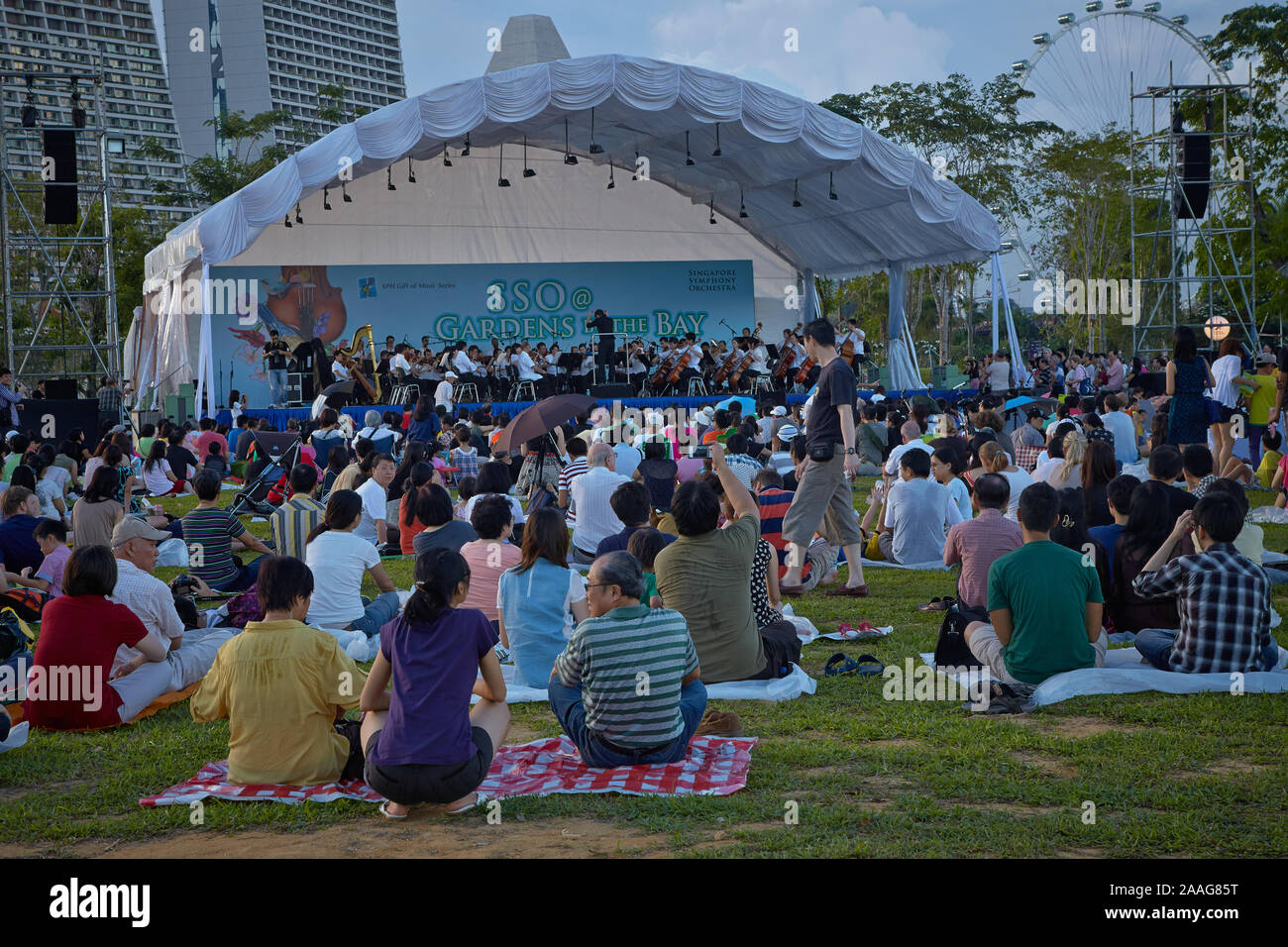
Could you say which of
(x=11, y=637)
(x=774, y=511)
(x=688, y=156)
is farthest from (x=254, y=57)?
(x=11, y=637)

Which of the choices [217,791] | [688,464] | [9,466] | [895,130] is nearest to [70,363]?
[895,130]

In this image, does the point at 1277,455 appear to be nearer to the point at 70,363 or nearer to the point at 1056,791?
the point at 1056,791

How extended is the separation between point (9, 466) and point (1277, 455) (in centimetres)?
1194

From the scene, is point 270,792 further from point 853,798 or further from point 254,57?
point 254,57

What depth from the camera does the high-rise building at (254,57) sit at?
326 ft

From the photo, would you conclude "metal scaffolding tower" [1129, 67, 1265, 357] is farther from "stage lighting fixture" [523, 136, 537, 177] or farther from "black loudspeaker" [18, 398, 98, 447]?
"black loudspeaker" [18, 398, 98, 447]

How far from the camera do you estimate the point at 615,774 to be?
450 cm

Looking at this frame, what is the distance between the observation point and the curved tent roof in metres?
18.2

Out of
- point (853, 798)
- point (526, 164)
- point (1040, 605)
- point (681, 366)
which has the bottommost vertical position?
point (853, 798)

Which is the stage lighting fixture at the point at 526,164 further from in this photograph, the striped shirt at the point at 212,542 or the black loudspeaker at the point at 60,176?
the striped shirt at the point at 212,542

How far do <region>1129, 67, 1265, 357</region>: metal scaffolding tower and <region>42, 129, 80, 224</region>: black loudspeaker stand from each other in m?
17.4

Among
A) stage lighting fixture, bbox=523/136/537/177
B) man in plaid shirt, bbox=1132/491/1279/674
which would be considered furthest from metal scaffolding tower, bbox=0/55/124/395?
man in plaid shirt, bbox=1132/491/1279/674

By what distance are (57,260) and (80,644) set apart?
33.1 meters
